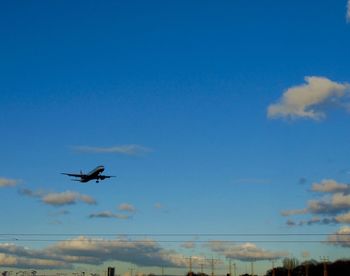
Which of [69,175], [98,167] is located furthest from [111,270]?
[69,175]

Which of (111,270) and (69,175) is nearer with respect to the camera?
(111,270)

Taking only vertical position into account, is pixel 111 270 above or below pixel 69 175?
below

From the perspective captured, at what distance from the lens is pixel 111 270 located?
7762 centimetres

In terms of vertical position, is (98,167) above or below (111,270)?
above

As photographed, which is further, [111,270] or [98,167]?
[98,167]

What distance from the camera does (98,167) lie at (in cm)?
15162

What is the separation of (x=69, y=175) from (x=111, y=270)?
86.5 m

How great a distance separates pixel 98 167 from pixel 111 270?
75.9 meters

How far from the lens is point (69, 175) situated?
161 metres

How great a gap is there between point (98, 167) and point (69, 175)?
13.9 metres

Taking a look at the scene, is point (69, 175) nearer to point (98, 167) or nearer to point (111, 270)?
point (98, 167)
